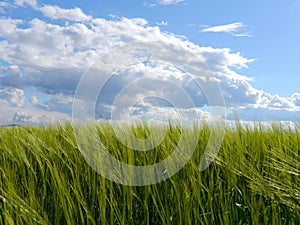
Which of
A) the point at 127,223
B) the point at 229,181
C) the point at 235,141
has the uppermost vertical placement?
the point at 235,141

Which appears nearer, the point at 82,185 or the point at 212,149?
the point at 82,185

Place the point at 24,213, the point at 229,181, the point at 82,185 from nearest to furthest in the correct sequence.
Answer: the point at 24,213, the point at 229,181, the point at 82,185

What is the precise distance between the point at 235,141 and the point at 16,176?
93 cm

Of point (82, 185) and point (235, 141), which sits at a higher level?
point (235, 141)

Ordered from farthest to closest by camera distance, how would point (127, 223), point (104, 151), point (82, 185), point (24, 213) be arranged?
1. point (104, 151)
2. point (82, 185)
3. point (127, 223)
4. point (24, 213)

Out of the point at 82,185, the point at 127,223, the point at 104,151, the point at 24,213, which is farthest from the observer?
the point at 104,151

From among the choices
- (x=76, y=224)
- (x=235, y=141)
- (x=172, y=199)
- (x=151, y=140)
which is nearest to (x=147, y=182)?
(x=172, y=199)

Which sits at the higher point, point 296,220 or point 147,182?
point 147,182

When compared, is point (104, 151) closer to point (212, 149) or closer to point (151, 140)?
point (151, 140)

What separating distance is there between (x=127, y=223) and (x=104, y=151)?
43 centimetres

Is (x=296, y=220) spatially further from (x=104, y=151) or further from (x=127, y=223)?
(x=104, y=151)

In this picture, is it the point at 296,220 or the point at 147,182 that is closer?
the point at 296,220

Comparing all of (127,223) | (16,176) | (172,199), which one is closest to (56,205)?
(127,223)

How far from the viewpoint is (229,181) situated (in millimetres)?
1286
